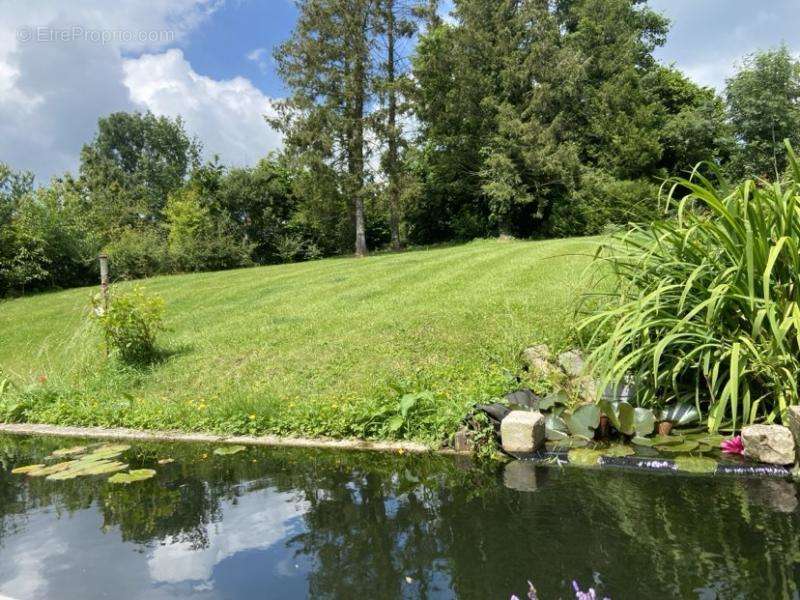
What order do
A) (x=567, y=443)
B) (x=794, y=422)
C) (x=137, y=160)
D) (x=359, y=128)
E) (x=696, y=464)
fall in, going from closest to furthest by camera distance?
1. (x=794, y=422)
2. (x=696, y=464)
3. (x=567, y=443)
4. (x=359, y=128)
5. (x=137, y=160)

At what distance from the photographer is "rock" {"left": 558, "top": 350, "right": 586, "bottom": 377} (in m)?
4.90

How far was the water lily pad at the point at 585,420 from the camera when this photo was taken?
13.5 feet

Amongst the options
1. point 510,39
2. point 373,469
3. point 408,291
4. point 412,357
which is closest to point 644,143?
point 510,39

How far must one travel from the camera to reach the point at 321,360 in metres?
6.30

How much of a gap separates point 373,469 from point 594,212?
19.6 m

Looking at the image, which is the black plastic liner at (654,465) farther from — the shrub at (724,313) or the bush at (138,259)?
the bush at (138,259)

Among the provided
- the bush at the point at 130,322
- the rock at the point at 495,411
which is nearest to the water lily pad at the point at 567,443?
the rock at the point at 495,411

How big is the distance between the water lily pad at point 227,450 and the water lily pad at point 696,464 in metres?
3.29

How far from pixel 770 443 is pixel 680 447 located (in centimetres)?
53

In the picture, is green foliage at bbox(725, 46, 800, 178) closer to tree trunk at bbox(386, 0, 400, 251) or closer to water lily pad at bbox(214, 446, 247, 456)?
tree trunk at bbox(386, 0, 400, 251)

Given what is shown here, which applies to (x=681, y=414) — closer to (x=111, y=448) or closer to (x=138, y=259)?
(x=111, y=448)

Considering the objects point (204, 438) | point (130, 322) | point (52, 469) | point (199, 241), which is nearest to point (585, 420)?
point (204, 438)

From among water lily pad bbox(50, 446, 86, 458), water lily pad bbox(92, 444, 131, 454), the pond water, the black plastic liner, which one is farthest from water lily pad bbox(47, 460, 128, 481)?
the black plastic liner

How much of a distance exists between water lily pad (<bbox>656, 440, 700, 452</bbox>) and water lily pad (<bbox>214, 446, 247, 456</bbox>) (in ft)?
10.5
